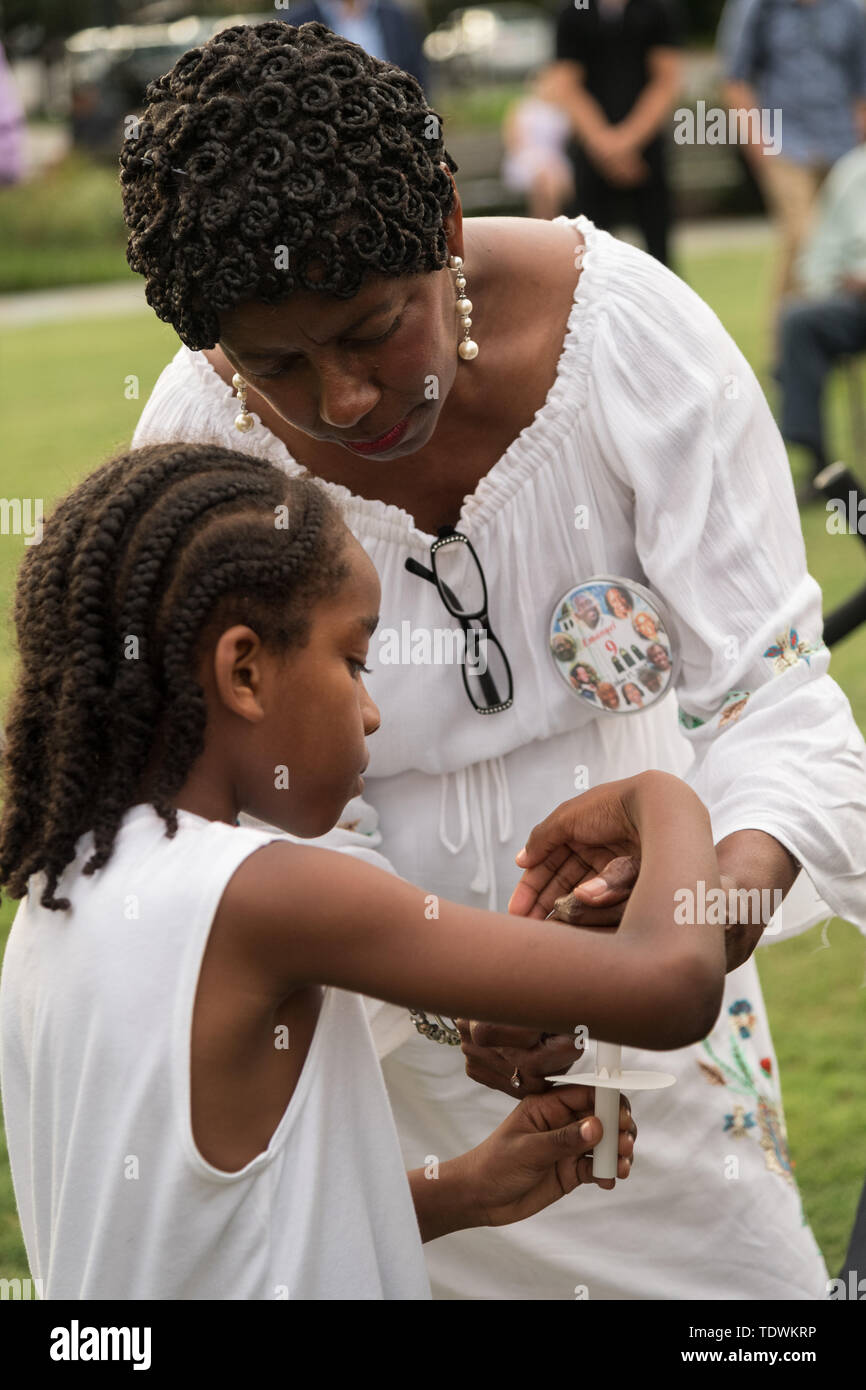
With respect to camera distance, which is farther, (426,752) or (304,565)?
(426,752)

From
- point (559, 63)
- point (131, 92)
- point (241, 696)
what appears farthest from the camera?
point (131, 92)

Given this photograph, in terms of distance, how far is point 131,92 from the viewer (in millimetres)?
21062

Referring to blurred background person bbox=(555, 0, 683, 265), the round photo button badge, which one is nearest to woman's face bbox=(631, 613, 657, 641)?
the round photo button badge

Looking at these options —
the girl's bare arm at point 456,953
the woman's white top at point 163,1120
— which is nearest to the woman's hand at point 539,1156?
the woman's white top at point 163,1120

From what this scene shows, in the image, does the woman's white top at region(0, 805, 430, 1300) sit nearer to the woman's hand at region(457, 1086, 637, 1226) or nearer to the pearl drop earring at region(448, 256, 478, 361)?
the woman's hand at region(457, 1086, 637, 1226)

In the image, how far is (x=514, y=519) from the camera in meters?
2.45

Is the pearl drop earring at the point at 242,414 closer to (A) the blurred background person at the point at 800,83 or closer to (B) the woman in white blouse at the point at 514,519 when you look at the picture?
(B) the woman in white blouse at the point at 514,519

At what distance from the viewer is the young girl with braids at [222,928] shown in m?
1.74

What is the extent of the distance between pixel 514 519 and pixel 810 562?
463 centimetres

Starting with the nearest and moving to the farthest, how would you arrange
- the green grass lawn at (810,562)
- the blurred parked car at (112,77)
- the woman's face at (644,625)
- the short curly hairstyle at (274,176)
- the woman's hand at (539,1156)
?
the short curly hairstyle at (274,176), the woman's hand at (539,1156), the woman's face at (644,625), the green grass lawn at (810,562), the blurred parked car at (112,77)

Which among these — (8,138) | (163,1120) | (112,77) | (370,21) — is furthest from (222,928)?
(112,77)
